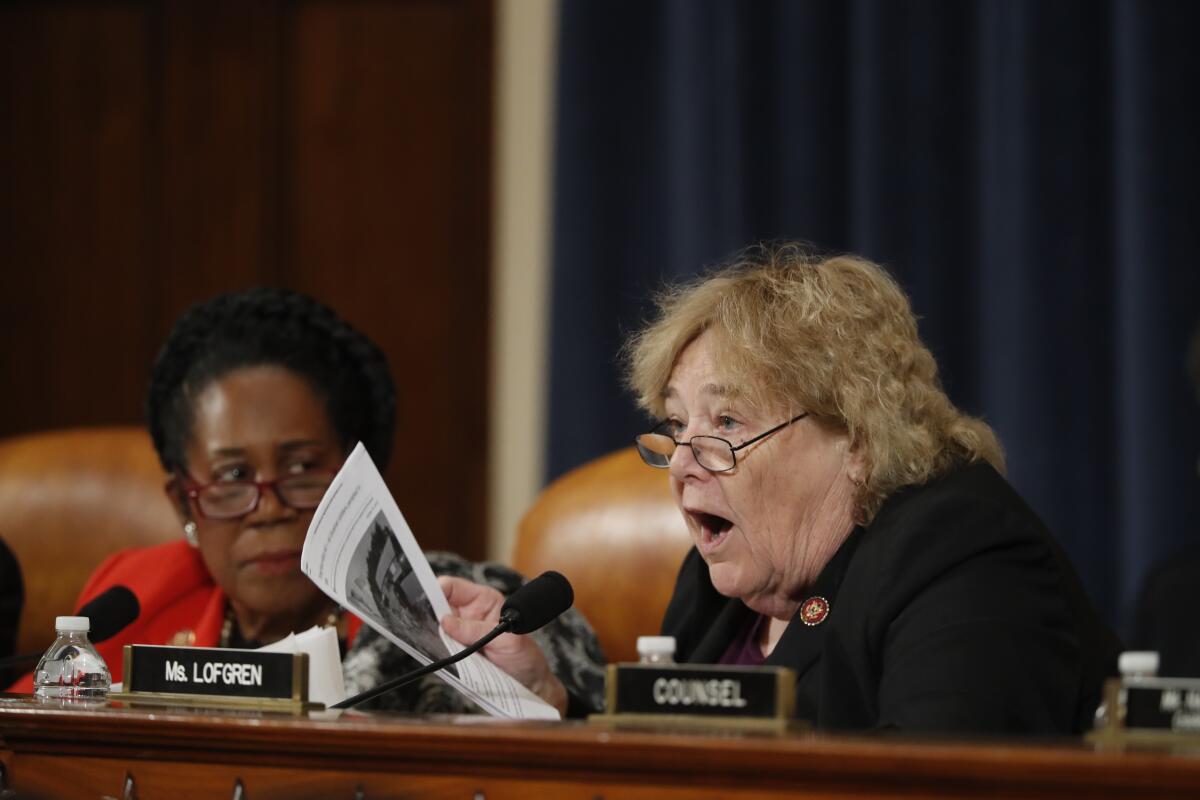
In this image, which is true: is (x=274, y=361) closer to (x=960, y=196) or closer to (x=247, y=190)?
(x=960, y=196)

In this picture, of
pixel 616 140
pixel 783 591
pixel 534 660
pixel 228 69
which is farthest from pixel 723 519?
pixel 228 69

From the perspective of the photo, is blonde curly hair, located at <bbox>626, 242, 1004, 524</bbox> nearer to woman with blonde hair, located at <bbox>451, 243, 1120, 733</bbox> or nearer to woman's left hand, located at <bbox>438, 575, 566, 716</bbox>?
woman with blonde hair, located at <bbox>451, 243, 1120, 733</bbox>

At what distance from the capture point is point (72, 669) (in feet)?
5.01

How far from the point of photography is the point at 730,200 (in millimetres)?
3346

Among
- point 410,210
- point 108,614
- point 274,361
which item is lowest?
point 108,614

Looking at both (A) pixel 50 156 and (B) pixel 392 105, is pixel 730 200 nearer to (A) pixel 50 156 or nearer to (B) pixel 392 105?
(B) pixel 392 105

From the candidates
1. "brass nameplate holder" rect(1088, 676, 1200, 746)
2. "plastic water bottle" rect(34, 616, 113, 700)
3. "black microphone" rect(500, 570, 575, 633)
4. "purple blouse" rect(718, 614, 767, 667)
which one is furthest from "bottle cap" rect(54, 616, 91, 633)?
"brass nameplate holder" rect(1088, 676, 1200, 746)

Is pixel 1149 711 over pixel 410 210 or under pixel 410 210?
under

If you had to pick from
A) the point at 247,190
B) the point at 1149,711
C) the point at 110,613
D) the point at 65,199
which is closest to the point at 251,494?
the point at 110,613

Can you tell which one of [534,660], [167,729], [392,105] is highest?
[392,105]

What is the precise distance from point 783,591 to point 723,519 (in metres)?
0.12

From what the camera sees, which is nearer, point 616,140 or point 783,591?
point 783,591

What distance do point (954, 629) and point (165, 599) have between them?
133 centimetres

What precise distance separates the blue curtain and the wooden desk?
1962 millimetres
